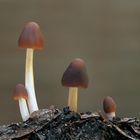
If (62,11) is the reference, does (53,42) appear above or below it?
below

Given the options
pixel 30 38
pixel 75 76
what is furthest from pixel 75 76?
pixel 30 38

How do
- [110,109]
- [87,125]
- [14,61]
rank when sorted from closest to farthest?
[87,125]
[110,109]
[14,61]

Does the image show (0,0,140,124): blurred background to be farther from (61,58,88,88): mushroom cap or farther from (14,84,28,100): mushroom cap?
(61,58,88,88): mushroom cap

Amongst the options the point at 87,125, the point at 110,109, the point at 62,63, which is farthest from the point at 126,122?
the point at 62,63

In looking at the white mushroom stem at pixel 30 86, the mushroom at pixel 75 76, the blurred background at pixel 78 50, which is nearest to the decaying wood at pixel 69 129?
the mushroom at pixel 75 76

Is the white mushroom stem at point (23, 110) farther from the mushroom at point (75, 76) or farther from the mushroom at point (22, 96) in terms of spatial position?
the mushroom at point (75, 76)

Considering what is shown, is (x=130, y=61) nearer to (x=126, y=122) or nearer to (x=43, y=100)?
(x=43, y=100)
